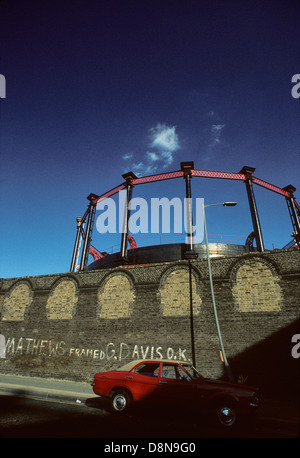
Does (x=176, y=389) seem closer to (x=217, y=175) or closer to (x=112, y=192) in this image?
(x=217, y=175)

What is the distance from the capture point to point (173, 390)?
5312 millimetres

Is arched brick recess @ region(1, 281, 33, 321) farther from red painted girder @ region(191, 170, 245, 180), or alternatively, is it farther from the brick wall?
red painted girder @ region(191, 170, 245, 180)

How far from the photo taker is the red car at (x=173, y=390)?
16.3 feet

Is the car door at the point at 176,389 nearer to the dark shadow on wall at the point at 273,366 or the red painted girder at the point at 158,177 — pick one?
the dark shadow on wall at the point at 273,366

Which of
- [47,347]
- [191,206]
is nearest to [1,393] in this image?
[47,347]

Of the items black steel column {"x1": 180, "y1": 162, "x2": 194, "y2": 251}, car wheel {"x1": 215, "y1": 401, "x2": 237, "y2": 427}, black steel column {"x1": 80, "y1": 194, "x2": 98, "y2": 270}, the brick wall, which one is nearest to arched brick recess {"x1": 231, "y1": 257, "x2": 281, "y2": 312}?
the brick wall

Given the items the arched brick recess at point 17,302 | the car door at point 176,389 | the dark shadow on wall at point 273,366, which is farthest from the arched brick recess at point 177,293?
the arched brick recess at point 17,302

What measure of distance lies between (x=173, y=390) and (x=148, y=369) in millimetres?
888

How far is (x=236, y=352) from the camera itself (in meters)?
8.76

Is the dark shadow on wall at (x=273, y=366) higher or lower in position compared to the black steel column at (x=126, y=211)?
lower

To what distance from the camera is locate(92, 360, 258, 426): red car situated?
4.97 metres

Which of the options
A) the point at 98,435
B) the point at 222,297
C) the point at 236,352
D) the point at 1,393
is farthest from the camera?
the point at 222,297

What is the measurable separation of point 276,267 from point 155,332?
5.84 metres
